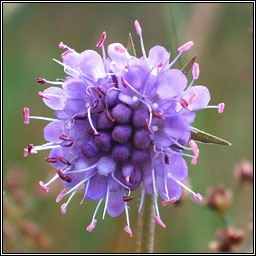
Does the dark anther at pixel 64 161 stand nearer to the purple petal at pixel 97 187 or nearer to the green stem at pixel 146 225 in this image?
the purple petal at pixel 97 187

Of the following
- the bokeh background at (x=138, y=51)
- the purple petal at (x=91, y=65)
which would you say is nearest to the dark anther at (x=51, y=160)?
the purple petal at (x=91, y=65)

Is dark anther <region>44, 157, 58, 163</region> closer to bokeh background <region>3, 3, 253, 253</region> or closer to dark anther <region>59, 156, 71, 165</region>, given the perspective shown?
dark anther <region>59, 156, 71, 165</region>

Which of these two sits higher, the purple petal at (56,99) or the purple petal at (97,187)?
the purple petal at (56,99)

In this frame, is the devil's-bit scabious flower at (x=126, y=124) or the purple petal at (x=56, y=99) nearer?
the devil's-bit scabious flower at (x=126, y=124)

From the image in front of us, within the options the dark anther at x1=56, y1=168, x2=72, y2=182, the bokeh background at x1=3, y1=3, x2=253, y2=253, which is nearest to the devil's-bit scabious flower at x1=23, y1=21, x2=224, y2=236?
the dark anther at x1=56, y1=168, x2=72, y2=182

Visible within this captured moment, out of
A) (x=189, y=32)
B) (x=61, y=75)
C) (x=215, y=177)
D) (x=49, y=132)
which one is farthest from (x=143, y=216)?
(x=61, y=75)

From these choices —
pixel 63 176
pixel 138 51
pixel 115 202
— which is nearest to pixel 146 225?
pixel 115 202
